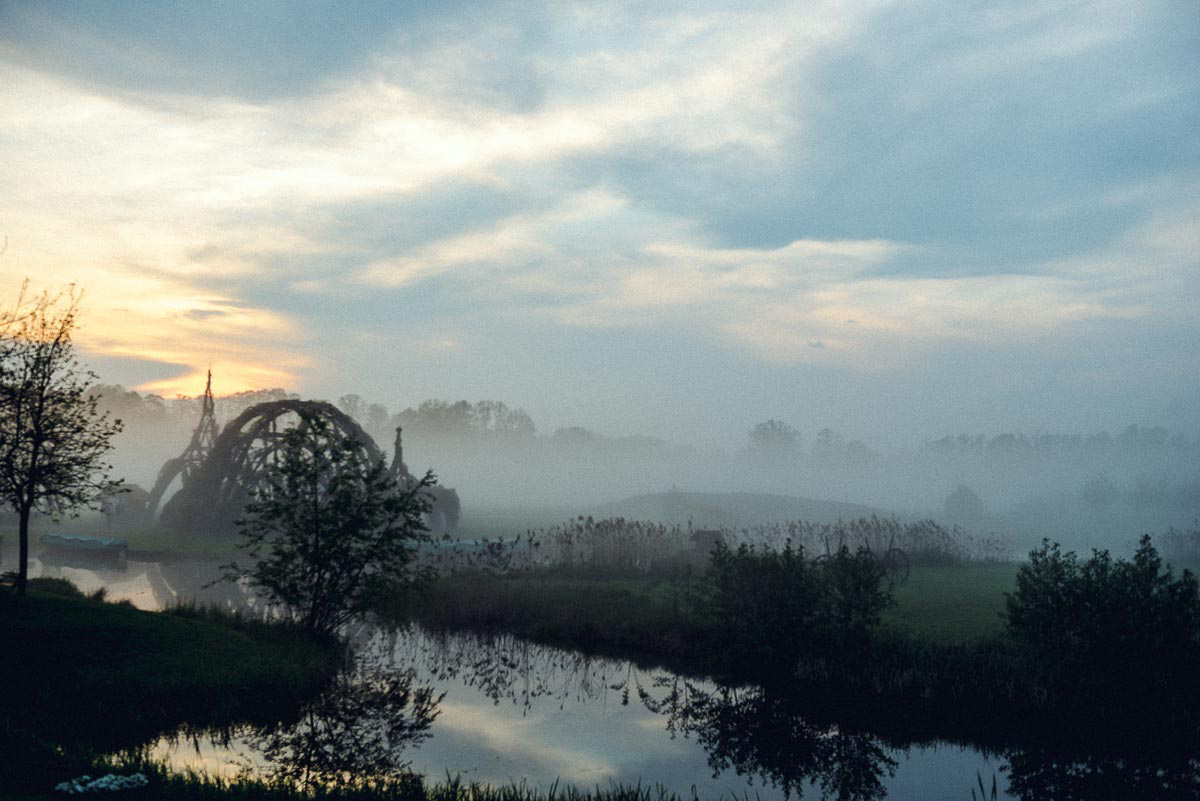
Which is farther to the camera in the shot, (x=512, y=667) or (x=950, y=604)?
(x=950, y=604)

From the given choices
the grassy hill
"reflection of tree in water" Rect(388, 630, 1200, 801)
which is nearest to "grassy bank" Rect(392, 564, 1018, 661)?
"reflection of tree in water" Rect(388, 630, 1200, 801)

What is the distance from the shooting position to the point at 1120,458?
195000 millimetres

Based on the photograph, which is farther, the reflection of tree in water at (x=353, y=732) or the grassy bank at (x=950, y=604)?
the grassy bank at (x=950, y=604)

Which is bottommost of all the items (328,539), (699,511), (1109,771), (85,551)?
(1109,771)

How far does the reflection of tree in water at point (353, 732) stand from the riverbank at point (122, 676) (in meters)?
0.72

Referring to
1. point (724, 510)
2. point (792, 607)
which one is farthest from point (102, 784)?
point (724, 510)

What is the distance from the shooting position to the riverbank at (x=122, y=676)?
1240 cm

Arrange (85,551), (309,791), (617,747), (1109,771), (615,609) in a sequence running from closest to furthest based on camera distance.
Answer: (309,791) < (1109,771) < (617,747) < (615,609) < (85,551)

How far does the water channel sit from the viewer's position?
12625 mm

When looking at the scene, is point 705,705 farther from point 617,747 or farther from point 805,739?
point 617,747

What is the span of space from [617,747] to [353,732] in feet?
15.4

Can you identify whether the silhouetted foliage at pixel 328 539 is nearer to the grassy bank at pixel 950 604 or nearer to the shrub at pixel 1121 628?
the grassy bank at pixel 950 604

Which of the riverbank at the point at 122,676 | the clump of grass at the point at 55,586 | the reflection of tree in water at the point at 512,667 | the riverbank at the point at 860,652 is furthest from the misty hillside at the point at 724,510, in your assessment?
the riverbank at the point at 122,676

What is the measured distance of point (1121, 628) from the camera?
16.6 m
